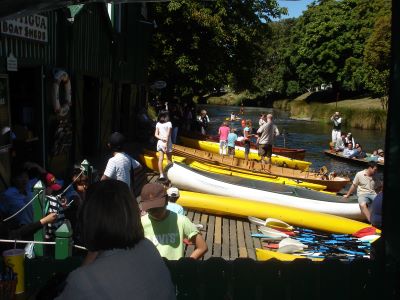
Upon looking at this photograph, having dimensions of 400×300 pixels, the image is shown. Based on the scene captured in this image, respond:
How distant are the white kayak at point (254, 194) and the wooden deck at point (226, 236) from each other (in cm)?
140

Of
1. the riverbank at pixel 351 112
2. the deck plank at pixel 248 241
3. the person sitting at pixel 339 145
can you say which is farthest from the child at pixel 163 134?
the riverbank at pixel 351 112

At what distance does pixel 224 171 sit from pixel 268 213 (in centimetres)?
466

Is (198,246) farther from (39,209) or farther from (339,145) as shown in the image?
(339,145)

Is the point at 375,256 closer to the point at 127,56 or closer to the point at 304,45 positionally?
the point at 127,56

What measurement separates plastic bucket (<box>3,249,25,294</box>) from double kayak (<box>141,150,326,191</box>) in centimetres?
982

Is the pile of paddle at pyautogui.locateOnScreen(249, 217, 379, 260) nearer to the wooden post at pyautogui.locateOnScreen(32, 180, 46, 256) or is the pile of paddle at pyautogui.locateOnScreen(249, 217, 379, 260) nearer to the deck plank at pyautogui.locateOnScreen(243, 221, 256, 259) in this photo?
the deck plank at pyautogui.locateOnScreen(243, 221, 256, 259)

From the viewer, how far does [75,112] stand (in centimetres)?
1061

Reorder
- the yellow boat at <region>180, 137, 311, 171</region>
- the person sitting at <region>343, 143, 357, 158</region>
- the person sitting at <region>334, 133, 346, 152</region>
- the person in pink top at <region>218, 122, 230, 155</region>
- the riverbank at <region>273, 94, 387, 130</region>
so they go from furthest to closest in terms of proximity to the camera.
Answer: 1. the riverbank at <region>273, 94, 387, 130</region>
2. the person sitting at <region>334, 133, 346, 152</region>
3. the person sitting at <region>343, 143, 357, 158</region>
4. the yellow boat at <region>180, 137, 311, 171</region>
5. the person in pink top at <region>218, 122, 230, 155</region>

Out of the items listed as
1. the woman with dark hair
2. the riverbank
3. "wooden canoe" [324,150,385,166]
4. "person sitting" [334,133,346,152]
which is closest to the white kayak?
the woman with dark hair

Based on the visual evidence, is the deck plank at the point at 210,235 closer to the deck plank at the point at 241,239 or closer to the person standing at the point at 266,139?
the deck plank at the point at 241,239

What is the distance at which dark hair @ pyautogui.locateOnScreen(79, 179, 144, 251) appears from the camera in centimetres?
193

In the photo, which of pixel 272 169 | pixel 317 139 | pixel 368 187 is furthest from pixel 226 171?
pixel 317 139

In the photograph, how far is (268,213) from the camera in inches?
367

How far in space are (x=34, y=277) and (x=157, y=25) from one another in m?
20.8
